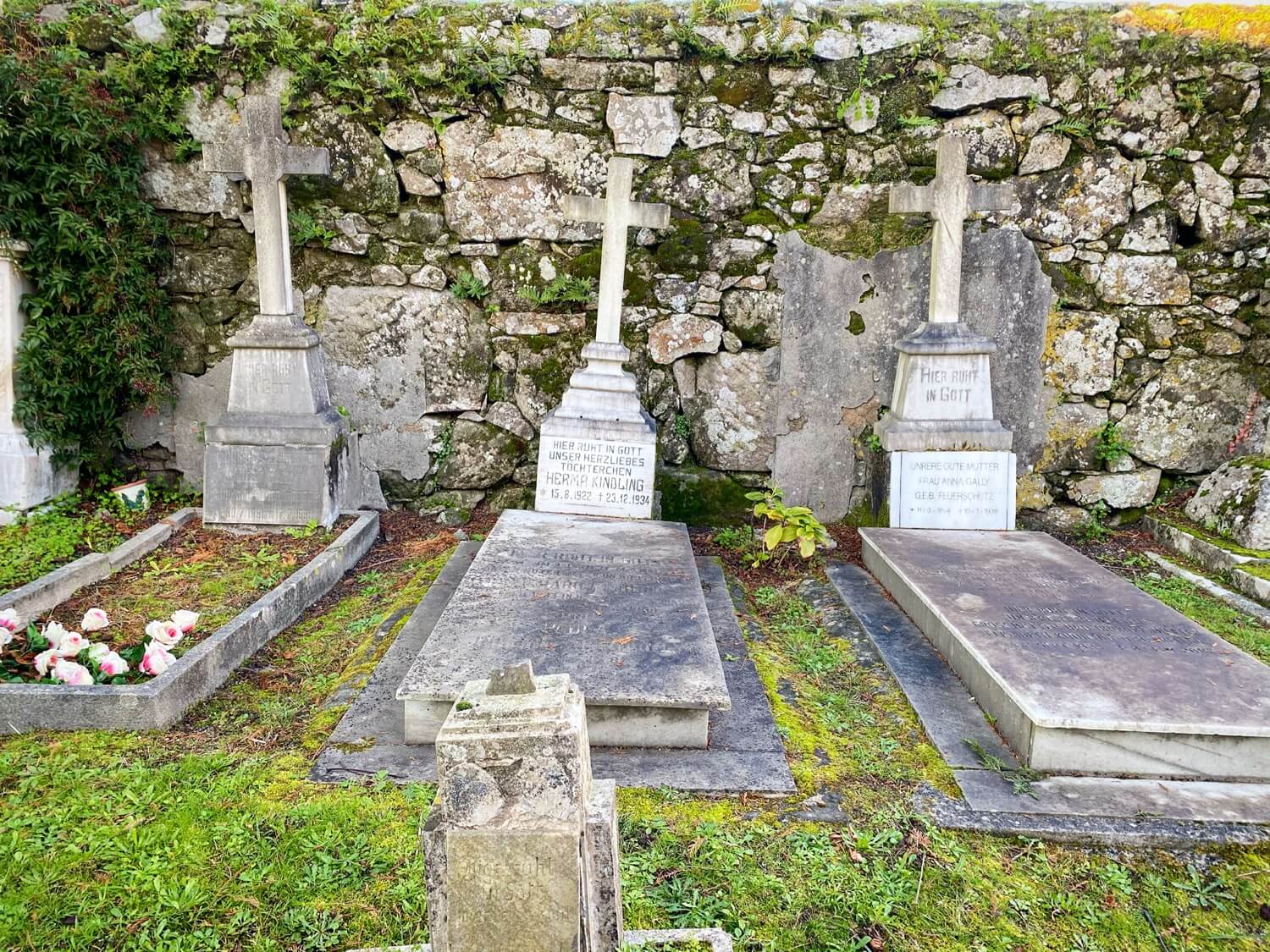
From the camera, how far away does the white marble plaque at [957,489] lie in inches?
193

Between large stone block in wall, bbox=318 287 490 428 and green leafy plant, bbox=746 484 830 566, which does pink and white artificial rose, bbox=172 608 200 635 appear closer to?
large stone block in wall, bbox=318 287 490 428

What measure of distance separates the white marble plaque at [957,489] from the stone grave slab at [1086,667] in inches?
23.6

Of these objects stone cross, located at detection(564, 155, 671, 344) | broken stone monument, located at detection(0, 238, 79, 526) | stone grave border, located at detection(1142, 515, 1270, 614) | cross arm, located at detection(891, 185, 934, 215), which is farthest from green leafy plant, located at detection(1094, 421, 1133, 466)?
broken stone monument, located at detection(0, 238, 79, 526)

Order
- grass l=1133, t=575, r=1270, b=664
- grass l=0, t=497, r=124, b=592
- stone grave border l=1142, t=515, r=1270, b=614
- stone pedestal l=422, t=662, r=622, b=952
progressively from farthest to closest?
stone grave border l=1142, t=515, r=1270, b=614 < grass l=0, t=497, r=124, b=592 < grass l=1133, t=575, r=1270, b=664 < stone pedestal l=422, t=662, r=622, b=952

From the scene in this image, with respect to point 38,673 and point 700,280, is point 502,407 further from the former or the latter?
point 38,673

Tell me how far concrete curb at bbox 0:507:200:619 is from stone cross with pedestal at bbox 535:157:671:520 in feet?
7.07

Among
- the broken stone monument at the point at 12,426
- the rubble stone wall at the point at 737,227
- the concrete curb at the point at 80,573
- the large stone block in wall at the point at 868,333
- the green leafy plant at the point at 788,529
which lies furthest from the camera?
the large stone block in wall at the point at 868,333

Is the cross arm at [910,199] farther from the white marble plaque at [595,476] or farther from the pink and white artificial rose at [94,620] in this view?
the pink and white artificial rose at [94,620]

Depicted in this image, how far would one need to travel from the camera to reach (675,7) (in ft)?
16.8

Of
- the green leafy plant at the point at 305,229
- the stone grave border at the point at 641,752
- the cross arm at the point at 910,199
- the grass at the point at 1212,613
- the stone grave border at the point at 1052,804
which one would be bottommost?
the stone grave border at the point at 1052,804

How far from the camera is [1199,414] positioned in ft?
17.5

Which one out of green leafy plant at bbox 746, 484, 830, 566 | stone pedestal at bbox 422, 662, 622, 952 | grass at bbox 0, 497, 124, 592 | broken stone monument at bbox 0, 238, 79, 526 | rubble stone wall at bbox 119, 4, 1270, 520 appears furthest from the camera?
rubble stone wall at bbox 119, 4, 1270, 520

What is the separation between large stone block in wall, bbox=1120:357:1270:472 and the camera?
5.31m

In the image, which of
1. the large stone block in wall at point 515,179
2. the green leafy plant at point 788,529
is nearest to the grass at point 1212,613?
the green leafy plant at point 788,529
